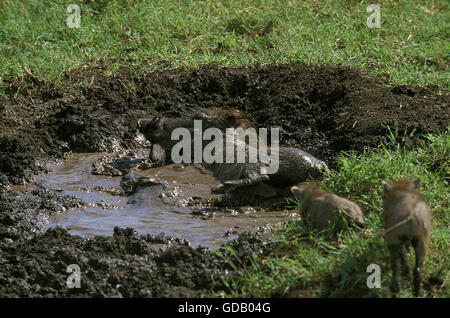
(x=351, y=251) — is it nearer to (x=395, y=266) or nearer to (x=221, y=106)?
(x=395, y=266)

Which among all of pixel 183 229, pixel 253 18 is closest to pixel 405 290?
pixel 183 229

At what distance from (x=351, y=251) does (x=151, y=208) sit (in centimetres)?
261

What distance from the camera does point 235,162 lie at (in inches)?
310

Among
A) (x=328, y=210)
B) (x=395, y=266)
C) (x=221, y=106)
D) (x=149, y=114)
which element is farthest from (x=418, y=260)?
(x=149, y=114)

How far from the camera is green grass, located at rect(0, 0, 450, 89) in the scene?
992cm

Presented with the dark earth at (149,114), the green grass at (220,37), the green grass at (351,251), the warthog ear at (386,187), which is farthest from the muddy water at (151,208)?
the green grass at (220,37)

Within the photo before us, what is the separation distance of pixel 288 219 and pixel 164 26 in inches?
211

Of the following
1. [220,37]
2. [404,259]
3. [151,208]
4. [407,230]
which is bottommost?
[151,208]

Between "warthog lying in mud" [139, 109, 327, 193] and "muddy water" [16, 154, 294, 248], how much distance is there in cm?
25

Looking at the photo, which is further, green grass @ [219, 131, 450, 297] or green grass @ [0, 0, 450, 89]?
green grass @ [0, 0, 450, 89]

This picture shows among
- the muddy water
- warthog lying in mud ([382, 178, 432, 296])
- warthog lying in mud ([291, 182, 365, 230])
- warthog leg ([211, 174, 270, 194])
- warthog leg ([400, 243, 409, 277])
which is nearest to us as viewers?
warthog lying in mud ([382, 178, 432, 296])

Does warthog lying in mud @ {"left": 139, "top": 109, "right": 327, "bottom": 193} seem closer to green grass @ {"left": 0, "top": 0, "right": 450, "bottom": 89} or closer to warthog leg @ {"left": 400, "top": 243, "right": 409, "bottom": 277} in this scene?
green grass @ {"left": 0, "top": 0, "right": 450, "bottom": 89}

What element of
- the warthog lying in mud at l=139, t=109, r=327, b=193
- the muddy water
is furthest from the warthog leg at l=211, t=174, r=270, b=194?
the muddy water

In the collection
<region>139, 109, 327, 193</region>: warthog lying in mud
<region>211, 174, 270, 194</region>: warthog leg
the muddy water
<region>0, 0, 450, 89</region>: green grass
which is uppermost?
<region>0, 0, 450, 89</region>: green grass
